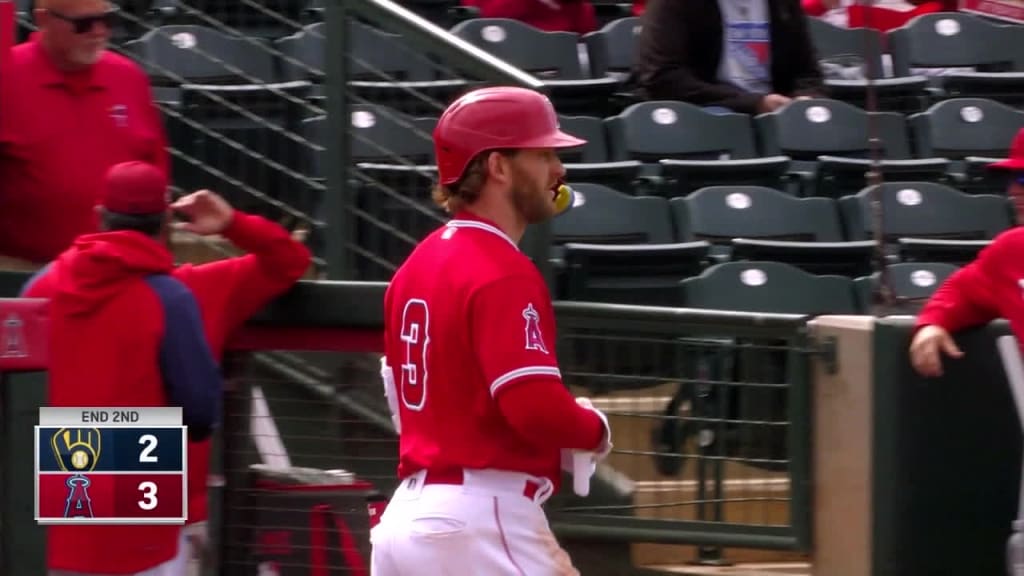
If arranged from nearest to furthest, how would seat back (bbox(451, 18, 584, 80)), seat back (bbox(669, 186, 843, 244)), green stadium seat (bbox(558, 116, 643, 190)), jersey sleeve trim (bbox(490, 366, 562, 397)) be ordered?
jersey sleeve trim (bbox(490, 366, 562, 397)) → seat back (bbox(669, 186, 843, 244)) → green stadium seat (bbox(558, 116, 643, 190)) → seat back (bbox(451, 18, 584, 80))

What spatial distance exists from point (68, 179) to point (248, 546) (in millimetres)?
1355

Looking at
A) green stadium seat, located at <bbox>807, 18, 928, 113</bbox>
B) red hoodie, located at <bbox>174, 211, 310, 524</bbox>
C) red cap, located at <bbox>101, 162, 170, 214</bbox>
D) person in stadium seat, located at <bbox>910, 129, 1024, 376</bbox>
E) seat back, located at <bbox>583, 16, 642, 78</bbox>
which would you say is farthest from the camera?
seat back, located at <bbox>583, 16, 642, 78</bbox>

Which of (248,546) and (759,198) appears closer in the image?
(248,546)

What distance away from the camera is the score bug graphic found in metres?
4.61

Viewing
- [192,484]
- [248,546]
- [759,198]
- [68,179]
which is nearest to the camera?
[192,484]

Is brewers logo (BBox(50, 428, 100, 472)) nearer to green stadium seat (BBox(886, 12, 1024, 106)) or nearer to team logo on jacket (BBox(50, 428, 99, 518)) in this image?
team logo on jacket (BBox(50, 428, 99, 518))

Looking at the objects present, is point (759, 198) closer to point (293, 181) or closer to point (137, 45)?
point (293, 181)

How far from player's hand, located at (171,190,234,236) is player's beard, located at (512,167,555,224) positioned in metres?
1.84

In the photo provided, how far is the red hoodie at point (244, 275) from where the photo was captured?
16.9ft

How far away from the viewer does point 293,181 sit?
19.4 ft

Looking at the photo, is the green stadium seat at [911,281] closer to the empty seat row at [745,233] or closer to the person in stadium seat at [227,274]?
the empty seat row at [745,233]

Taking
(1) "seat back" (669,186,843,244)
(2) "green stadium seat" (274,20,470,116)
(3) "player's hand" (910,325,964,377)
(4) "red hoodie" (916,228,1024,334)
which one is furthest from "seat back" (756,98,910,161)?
(3) "player's hand" (910,325,964,377)

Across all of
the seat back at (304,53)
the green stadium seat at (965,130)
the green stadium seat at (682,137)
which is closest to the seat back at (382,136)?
the seat back at (304,53)

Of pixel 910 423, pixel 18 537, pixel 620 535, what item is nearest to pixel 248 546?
pixel 18 537
